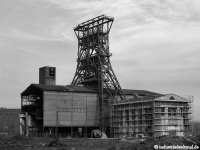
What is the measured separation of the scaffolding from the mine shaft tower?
7.94 meters

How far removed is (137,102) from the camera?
87.8 metres

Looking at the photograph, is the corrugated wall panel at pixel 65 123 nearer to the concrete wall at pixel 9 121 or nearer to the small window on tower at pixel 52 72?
the concrete wall at pixel 9 121

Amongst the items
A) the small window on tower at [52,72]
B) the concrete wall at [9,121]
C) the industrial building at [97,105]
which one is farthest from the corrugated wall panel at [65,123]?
the small window on tower at [52,72]

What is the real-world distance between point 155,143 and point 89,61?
69441 mm

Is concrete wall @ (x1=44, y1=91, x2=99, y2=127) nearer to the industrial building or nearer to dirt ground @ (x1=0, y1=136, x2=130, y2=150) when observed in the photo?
the industrial building

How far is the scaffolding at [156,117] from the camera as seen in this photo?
82.2 meters

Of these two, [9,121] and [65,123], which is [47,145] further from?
[9,121]

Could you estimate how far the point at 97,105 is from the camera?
97.6m

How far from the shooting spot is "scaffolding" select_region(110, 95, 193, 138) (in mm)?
82188

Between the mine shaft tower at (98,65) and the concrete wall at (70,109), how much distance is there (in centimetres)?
248

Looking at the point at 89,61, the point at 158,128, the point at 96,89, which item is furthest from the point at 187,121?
the point at 89,61

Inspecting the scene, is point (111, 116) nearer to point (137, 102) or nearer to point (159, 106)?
point (137, 102)

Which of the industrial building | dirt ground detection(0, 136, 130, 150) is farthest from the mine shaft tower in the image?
dirt ground detection(0, 136, 130, 150)

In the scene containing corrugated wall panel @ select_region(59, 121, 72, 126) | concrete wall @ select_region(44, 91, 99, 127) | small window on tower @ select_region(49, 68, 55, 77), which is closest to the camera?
concrete wall @ select_region(44, 91, 99, 127)
